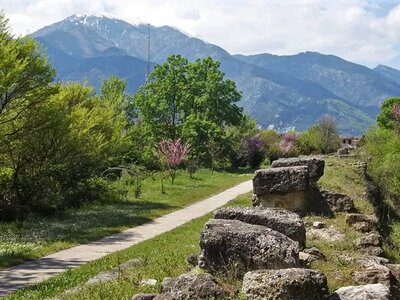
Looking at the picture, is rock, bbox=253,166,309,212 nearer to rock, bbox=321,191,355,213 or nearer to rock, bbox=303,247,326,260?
rock, bbox=321,191,355,213

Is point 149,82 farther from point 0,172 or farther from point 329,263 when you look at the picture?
point 329,263

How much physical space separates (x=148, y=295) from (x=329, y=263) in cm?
316

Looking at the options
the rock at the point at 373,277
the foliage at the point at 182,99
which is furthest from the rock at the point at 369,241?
the foliage at the point at 182,99

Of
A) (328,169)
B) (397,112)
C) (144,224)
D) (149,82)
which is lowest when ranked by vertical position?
(144,224)

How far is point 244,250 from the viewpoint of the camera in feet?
25.2

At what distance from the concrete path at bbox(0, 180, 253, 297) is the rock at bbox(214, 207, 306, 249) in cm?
434

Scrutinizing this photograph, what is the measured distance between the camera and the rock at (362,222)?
40.8 feet

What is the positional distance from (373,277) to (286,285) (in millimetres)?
1932

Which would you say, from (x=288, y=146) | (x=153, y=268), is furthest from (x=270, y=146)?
(x=153, y=268)

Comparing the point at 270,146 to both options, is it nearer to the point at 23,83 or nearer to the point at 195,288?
the point at 23,83

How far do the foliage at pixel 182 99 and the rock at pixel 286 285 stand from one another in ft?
145

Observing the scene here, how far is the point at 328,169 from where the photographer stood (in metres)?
22.6

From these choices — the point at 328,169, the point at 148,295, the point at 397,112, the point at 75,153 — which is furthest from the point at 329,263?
the point at 397,112

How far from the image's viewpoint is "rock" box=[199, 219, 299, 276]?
7383 millimetres
